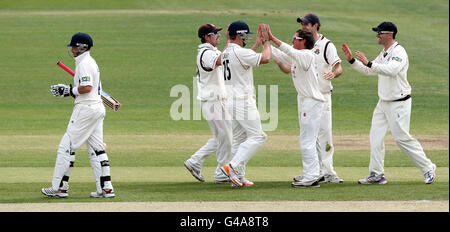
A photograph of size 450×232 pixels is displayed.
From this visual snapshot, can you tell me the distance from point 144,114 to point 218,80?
40.9ft

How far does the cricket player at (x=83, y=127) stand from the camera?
423 inches

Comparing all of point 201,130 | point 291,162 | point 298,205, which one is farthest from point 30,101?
point 298,205

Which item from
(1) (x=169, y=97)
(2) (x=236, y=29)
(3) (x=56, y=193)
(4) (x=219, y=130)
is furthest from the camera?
(1) (x=169, y=97)

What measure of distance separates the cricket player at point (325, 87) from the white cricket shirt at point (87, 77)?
3.22m

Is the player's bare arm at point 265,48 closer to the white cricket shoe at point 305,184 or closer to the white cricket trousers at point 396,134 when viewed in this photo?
the white cricket shoe at point 305,184

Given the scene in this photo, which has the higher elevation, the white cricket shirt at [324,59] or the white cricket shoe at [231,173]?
the white cricket shirt at [324,59]

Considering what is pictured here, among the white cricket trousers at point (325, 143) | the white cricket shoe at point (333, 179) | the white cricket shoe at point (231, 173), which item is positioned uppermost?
the white cricket trousers at point (325, 143)

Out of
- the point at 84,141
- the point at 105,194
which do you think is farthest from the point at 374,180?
the point at 84,141

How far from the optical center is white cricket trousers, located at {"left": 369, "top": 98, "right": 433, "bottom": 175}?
478 inches

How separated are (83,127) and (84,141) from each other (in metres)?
0.18

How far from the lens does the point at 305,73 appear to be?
11.7 m

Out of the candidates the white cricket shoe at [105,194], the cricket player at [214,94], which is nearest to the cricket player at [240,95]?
the cricket player at [214,94]

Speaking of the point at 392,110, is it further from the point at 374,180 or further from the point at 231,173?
the point at 231,173

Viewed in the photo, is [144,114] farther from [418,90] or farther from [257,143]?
[257,143]
